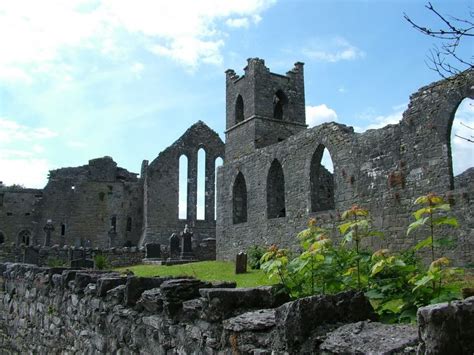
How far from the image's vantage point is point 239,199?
22.1m

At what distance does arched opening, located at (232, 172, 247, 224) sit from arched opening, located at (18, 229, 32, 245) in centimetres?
2580

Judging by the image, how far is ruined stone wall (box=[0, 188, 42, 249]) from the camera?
40875 mm

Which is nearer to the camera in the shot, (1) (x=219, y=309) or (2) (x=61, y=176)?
(1) (x=219, y=309)

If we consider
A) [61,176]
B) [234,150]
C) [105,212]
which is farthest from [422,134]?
[61,176]

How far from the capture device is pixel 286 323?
2.71 metres

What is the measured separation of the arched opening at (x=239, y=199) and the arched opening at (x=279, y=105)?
4072mm

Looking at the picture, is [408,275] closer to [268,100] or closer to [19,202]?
[268,100]

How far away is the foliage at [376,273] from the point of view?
10.6 feet

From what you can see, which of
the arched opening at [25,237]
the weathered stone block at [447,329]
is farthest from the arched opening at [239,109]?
the arched opening at [25,237]

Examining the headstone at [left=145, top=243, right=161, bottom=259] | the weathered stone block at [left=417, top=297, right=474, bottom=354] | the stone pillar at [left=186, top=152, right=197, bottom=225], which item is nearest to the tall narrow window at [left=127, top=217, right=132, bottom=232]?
the stone pillar at [left=186, top=152, right=197, bottom=225]

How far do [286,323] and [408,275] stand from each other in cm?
135

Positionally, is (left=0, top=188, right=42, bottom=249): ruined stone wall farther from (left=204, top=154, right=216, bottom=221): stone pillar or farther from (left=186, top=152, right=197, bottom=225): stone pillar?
(left=204, top=154, right=216, bottom=221): stone pillar

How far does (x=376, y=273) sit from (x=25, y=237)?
42143mm

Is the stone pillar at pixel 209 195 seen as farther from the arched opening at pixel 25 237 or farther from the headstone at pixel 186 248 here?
the arched opening at pixel 25 237
